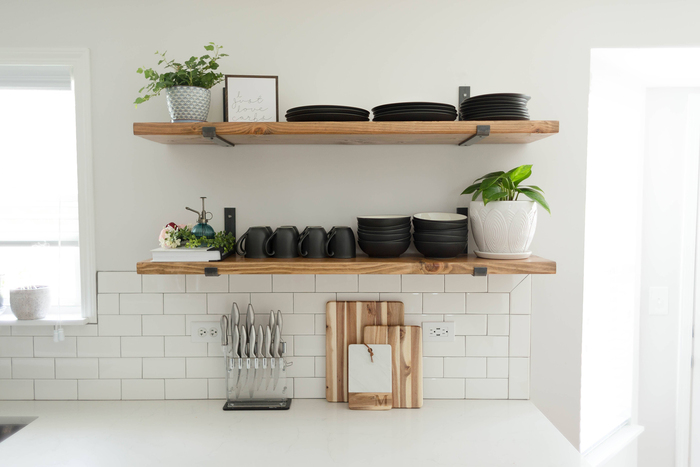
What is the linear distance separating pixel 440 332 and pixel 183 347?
3.19 ft

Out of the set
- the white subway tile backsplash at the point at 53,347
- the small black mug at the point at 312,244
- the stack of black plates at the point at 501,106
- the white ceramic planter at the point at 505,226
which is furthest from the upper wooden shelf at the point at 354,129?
the white subway tile backsplash at the point at 53,347

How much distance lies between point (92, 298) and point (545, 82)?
6.17 feet

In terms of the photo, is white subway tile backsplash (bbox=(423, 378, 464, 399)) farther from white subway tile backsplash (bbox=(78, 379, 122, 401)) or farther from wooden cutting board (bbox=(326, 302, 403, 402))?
white subway tile backsplash (bbox=(78, 379, 122, 401))

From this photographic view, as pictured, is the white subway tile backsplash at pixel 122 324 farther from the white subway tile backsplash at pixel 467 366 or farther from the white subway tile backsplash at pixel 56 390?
the white subway tile backsplash at pixel 467 366

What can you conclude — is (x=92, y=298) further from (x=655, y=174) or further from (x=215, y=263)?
(x=655, y=174)

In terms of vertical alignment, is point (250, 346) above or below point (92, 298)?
below

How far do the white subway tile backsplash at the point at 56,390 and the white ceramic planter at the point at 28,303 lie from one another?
26cm

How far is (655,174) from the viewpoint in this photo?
2.06 metres

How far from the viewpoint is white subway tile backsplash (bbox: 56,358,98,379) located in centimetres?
173

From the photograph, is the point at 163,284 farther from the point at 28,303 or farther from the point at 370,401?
the point at 370,401

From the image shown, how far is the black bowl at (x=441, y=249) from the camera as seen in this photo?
1.52m

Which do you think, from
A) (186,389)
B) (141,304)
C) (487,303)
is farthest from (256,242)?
(487,303)

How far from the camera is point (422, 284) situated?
1.71m

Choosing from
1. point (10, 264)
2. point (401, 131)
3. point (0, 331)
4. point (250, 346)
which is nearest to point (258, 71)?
point (401, 131)
